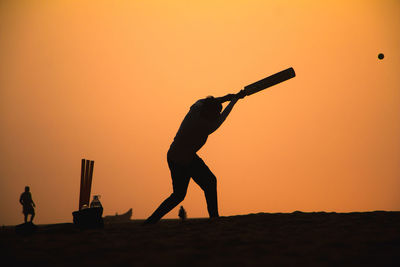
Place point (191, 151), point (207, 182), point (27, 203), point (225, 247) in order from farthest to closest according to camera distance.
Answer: point (27, 203) → point (207, 182) → point (191, 151) → point (225, 247)

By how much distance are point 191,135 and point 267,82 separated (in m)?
1.37

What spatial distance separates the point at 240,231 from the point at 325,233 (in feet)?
2.43

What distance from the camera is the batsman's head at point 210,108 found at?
4.79 metres

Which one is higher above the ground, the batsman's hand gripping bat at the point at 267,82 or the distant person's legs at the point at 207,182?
the batsman's hand gripping bat at the point at 267,82

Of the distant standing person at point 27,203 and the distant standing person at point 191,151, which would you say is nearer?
the distant standing person at point 191,151

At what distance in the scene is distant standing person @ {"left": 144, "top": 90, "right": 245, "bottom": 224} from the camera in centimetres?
480

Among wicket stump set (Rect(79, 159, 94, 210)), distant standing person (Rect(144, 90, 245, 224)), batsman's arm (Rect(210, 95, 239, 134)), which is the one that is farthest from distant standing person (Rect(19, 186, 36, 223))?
batsman's arm (Rect(210, 95, 239, 134))

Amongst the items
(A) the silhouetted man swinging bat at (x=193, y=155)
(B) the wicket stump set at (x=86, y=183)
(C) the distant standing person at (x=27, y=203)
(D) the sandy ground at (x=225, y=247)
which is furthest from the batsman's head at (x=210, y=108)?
(C) the distant standing person at (x=27, y=203)

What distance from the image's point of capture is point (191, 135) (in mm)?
4871

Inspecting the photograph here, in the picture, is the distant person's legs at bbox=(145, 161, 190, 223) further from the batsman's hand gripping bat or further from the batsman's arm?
the batsman's hand gripping bat

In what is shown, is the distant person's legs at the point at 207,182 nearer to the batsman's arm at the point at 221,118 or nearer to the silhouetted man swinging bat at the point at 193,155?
the silhouetted man swinging bat at the point at 193,155

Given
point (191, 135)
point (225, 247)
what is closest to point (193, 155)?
point (191, 135)

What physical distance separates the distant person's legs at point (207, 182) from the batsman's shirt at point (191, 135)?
0.16 metres

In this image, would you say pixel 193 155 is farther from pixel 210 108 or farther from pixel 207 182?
pixel 210 108
